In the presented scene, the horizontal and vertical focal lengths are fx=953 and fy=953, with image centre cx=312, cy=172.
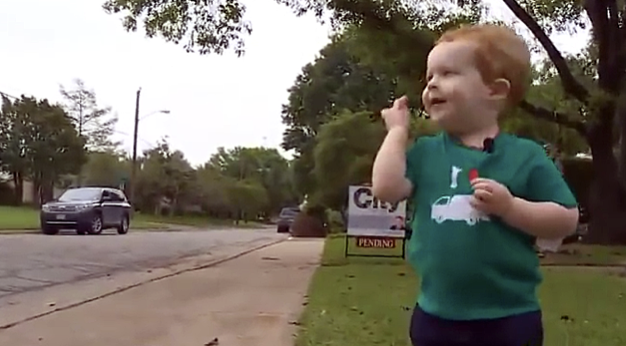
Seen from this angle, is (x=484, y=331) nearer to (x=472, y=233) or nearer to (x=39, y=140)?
(x=472, y=233)

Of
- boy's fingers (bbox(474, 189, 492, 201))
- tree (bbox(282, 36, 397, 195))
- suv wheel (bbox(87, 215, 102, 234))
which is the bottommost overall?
suv wheel (bbox(87, 215, 102, 234))

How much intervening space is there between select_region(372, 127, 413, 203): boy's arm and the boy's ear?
241mm

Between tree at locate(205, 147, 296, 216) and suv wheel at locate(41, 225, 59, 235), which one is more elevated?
tree at locate(205, 147, 296, 216)

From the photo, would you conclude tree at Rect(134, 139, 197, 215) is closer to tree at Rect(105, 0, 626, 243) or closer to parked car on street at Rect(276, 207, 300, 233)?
parked car on street at Rect(276, 207, 300, 233)

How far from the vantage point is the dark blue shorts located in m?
2.27

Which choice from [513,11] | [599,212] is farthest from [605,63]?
[599,212]

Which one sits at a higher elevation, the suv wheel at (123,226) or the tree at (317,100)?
the tree at (317,100)

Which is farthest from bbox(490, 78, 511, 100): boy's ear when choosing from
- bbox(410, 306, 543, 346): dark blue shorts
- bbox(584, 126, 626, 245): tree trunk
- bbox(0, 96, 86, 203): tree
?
bbox(0, 96, 86, 203): tree

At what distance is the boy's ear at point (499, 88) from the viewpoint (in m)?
2.32

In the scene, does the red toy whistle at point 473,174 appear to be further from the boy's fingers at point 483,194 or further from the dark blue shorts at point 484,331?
the dark blue shorts at point 484,331

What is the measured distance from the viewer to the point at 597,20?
635 inches

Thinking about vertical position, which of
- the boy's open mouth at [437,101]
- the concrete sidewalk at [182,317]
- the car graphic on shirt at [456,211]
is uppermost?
the boy's open mouth at [437,101]

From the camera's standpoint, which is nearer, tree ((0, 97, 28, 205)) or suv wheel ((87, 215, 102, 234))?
suv wheel ((87, 215, 102, 234))

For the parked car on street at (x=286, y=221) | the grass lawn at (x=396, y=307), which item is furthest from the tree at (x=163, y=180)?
the grass lawn at (x=396, y=307)
